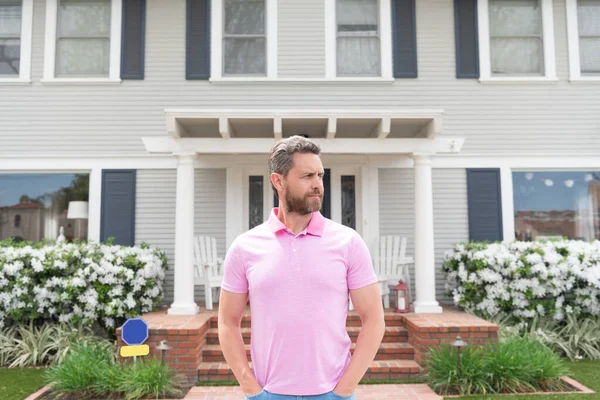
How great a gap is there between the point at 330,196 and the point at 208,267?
208cm

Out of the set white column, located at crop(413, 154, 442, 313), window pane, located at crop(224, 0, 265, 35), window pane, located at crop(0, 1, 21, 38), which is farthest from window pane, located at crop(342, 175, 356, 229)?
window pane, located at crop(0, 1, 21, 38)

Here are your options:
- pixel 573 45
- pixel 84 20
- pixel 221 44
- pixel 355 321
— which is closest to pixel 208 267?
pixel 355 321

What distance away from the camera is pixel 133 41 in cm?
709

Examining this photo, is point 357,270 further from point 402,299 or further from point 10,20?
point 10,20

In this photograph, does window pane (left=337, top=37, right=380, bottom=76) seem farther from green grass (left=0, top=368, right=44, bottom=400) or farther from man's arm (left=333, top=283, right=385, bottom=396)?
man's arm (left=333, top=283, right=385, bottom=396)

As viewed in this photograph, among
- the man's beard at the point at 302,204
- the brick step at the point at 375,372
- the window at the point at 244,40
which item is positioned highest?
the window at the point at 244,40

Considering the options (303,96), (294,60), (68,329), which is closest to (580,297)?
(303,96)

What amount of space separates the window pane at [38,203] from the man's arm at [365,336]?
6.26 metres

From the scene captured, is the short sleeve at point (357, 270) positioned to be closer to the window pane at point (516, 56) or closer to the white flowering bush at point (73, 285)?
the white flowering bush at point (73, 285)

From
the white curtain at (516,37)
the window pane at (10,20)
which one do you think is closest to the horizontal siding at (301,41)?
the white curtain at (516,37)

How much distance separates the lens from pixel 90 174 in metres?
7.00

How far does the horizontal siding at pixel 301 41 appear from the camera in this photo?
23.4 ft

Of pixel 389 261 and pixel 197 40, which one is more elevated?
pixel 197 40

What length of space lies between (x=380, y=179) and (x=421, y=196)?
4.38ft
